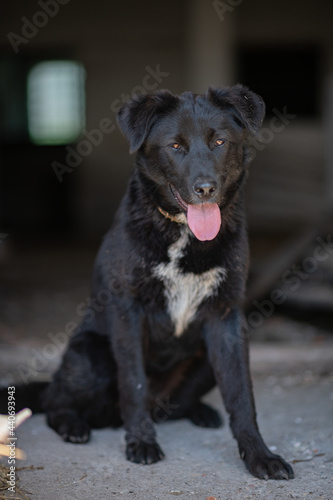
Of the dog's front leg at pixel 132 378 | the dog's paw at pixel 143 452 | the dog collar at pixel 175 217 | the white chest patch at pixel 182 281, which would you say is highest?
the dog collar at pixel 175 217

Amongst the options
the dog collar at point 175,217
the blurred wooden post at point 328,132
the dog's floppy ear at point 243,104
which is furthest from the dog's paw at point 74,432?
the blurred wooden post at point 328,132

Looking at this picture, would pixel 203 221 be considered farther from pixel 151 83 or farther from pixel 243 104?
pixel 151 83

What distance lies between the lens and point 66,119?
11094mm

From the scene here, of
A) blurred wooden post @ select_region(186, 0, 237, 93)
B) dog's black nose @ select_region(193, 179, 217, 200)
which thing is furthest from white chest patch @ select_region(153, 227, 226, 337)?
blurred wooden post @ select_region(186, 0, 237, 93)

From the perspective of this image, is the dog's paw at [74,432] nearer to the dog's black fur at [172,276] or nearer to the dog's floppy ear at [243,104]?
the dog's black fur at [172,276]

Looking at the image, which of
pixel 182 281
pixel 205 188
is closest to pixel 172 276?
pixel 182 281

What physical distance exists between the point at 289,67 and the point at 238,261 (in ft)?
28.2

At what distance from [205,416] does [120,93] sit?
799 cm

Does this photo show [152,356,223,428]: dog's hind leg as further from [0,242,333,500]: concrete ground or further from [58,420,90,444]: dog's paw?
[58,420,90,444]: dog's paw

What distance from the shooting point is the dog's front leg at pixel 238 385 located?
2.57 metres

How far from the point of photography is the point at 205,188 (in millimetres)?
2469

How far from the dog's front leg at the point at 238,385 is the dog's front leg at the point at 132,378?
30cm

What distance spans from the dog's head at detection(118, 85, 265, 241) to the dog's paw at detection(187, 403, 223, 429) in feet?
3.39

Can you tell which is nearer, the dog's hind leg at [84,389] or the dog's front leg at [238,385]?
the dog's front leg at [238,385]
